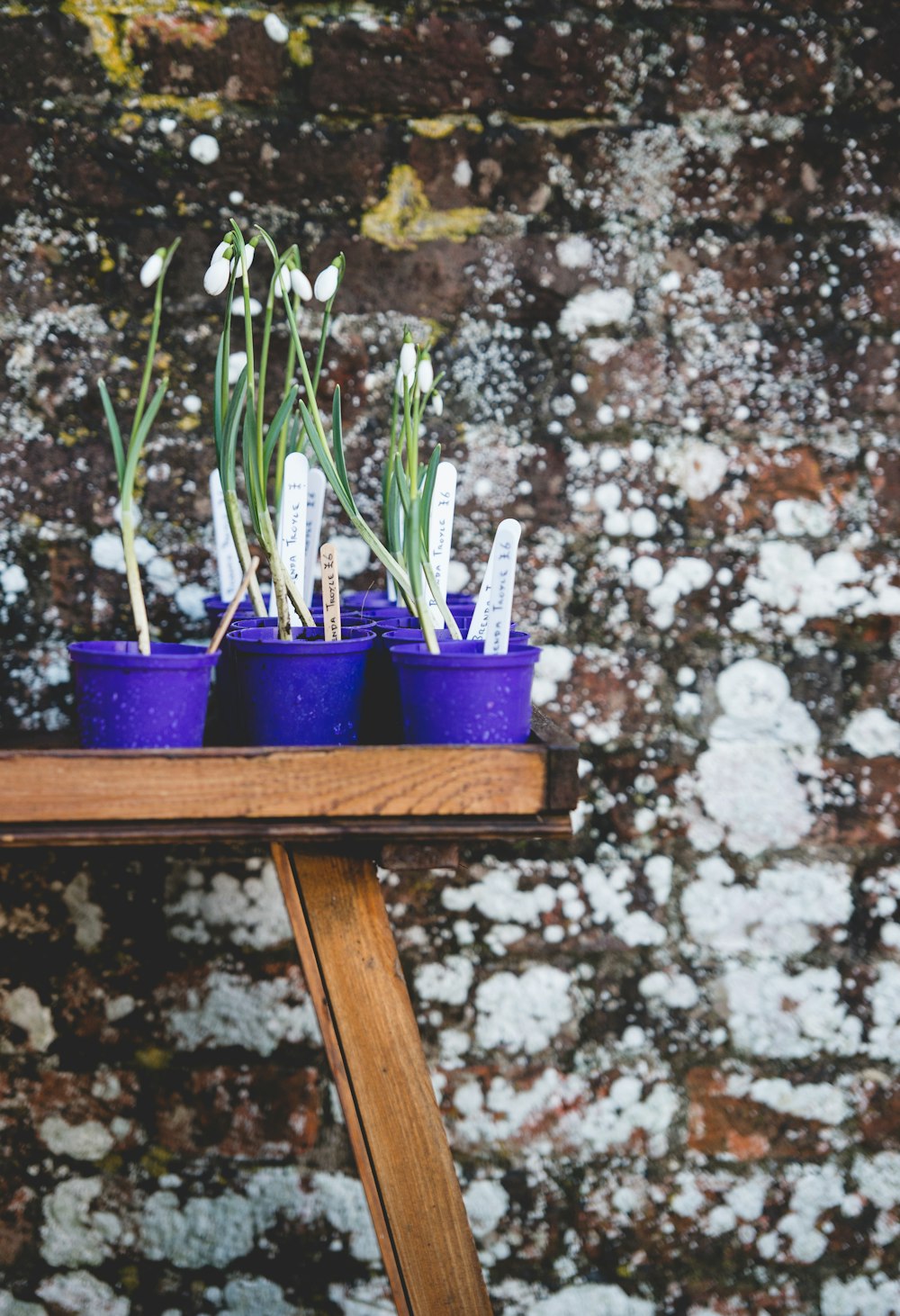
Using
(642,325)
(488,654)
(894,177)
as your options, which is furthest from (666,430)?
(488,654)

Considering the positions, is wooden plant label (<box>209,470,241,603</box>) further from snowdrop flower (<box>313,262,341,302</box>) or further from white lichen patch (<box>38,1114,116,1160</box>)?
white lichen patch (<box>38,1114,116,1160</box>)

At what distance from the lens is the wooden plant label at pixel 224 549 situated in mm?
1009

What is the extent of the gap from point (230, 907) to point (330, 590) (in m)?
0.52

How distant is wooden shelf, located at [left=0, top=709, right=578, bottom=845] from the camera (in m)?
0.78

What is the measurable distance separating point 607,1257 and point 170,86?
1.54 meters

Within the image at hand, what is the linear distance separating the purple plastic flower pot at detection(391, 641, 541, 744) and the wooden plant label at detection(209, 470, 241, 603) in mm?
255

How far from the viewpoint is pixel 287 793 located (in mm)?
796

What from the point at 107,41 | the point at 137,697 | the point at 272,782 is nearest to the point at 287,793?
the point at 272,782

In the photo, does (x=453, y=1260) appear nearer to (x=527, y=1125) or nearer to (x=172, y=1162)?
(x=527, y=1125)

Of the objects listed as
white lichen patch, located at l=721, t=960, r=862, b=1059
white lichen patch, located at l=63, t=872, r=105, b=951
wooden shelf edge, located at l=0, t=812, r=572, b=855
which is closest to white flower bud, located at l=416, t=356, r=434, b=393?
wooden shelf edge, located at l=0, t=812, r=572, b=855

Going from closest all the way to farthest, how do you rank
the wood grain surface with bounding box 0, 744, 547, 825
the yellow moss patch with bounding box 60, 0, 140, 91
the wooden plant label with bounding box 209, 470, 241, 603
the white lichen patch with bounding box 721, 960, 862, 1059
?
the wood grain surface with bounding box 0, 744, 547, 825, the wooden plant label with bounding box 209, 470, 241, 603, the yellow moss patch with bounding box 60, 0, 140, 91, the white lichen patch with bounding box 721, 960, 862, 1059

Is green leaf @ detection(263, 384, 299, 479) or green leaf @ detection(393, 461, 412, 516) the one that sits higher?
green leaf @ detection(263, 384, 299, 479)

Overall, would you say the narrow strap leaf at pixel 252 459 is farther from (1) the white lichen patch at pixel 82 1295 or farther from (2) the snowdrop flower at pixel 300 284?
(1) the white lichen patch at pixel 82 1295

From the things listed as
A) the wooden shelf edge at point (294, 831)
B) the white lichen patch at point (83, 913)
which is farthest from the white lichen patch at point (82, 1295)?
the wooden shelf edge at point (294, 831)
